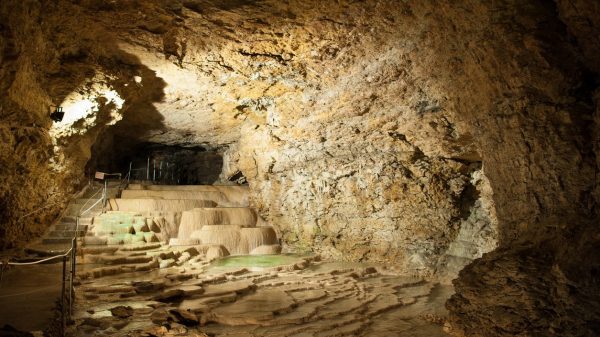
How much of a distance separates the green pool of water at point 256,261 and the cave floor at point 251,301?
15.0 inches

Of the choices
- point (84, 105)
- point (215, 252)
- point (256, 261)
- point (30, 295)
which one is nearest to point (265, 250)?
point (256, 261)

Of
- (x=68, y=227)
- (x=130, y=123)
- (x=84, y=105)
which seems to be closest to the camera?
(x=84, y=105)

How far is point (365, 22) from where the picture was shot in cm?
639

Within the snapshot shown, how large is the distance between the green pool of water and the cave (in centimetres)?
12

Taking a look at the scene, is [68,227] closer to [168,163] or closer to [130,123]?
[130,123]

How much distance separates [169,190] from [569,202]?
13.2 m

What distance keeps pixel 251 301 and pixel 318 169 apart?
5982 mm

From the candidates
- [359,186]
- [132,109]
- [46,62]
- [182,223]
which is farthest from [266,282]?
[132,109]

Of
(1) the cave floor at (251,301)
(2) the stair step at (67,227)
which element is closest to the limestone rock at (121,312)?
(1) the cave floor at (251,301)

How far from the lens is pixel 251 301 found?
696 centimetres

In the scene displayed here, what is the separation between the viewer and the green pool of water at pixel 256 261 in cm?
1019

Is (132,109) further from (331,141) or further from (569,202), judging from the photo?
(569,202)

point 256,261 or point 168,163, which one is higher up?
point 168,163

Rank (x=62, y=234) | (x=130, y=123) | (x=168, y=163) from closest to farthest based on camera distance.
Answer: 1. (x=62, y=234)
2. (x=130, y=123)
3. (x=168, y=163)
